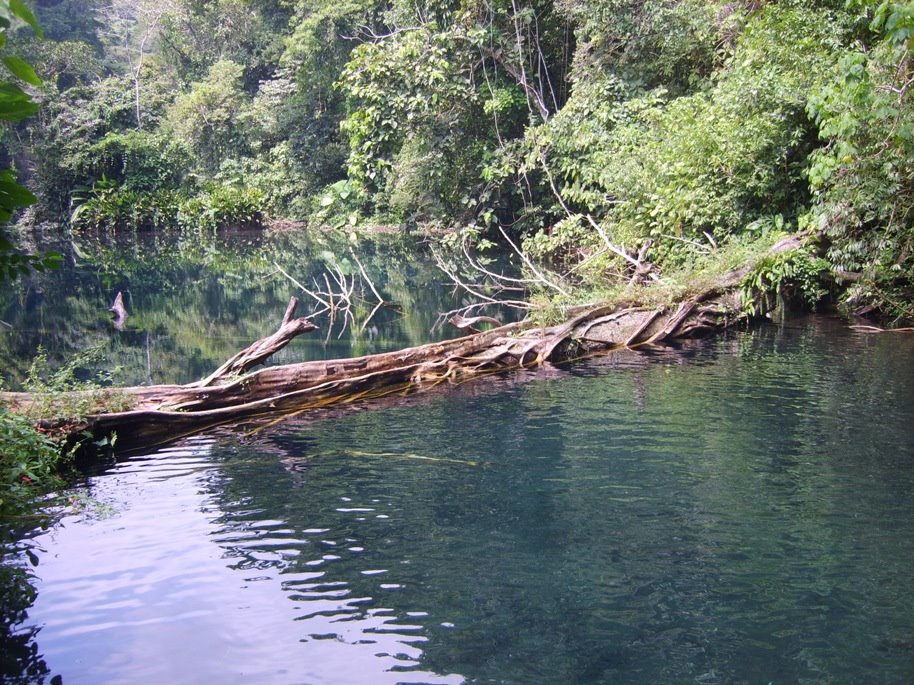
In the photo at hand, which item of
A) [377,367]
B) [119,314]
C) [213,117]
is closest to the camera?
[377,367]

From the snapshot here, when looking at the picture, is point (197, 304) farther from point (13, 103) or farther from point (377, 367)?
point (13, 103)

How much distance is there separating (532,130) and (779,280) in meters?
9.88

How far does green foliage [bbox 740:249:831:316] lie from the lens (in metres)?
12.7

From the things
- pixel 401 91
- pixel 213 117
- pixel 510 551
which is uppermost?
pixel 213 117

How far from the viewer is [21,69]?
7.20 ft

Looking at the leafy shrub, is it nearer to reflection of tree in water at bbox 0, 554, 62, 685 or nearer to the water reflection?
the water reflection

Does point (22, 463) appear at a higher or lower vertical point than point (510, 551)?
higher

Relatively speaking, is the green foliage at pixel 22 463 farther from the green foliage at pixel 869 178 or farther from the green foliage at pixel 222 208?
the green foliage at pixel 222 208

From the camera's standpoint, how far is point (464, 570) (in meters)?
5.25

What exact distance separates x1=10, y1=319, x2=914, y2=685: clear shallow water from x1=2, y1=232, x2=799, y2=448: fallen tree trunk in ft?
1.57

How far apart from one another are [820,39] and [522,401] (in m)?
9.18

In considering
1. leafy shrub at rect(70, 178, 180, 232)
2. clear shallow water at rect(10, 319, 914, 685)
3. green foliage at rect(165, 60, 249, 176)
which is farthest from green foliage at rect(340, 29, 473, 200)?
green foliage at rect(165, 60, 249, 176)

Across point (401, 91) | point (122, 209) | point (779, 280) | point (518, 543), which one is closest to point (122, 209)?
point (122, 209)

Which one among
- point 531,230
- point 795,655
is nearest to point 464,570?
point 795,655
